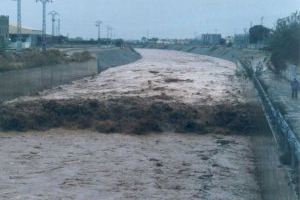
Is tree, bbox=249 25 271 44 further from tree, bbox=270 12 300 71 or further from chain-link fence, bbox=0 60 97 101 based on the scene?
tree, bbox=270 12 300 71

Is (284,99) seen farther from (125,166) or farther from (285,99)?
(125,166)

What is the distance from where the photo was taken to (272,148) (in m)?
14.5

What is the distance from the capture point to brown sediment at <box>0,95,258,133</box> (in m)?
27.2

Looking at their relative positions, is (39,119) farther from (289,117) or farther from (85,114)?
(289,117)

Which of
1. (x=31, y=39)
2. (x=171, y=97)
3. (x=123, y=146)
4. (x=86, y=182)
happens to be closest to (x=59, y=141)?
(x=123, y=146)

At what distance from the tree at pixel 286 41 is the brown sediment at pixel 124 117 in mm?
11082

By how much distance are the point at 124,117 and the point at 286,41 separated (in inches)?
646

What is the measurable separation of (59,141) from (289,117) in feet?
25.8

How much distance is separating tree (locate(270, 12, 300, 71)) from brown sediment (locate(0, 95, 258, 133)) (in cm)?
1108

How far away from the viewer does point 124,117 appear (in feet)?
94.6

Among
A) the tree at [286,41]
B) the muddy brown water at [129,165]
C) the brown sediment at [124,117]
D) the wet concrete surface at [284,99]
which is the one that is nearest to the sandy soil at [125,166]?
the muddy brown water at [129,165]

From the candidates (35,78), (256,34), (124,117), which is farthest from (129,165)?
(256,34)

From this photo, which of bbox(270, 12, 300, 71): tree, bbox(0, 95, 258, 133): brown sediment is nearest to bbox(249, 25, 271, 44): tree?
bbox(270, 12, 300, 71): tree

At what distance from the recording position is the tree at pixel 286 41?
135ft
